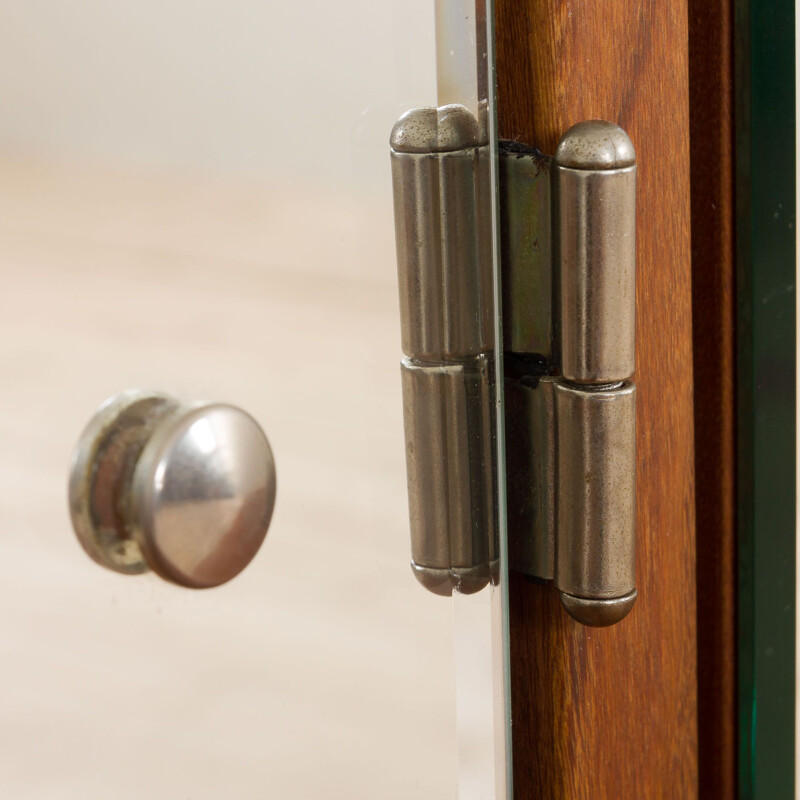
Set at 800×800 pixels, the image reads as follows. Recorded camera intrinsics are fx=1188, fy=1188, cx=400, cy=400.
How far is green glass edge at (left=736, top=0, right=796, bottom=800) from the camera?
0.48 m

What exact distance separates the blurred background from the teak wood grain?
0.05 m

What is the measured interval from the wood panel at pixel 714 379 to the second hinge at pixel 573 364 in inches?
4.1

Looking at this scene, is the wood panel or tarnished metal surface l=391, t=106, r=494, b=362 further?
the wood panel

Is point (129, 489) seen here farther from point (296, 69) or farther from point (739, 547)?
point (739, 547)

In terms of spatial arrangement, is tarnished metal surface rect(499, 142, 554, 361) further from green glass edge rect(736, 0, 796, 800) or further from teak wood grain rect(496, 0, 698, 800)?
green glass edge rect(736, 0, 796, 800)

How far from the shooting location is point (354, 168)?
37 centimetres

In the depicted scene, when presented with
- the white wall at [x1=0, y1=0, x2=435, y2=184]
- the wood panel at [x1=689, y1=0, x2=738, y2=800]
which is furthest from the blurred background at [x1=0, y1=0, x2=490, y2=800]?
the wood panel at [x1=689, y1=0, x2=738, y2=800]

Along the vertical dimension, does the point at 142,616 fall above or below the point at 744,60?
below

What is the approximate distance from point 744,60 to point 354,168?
0.66ft

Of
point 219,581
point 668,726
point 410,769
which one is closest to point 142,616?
point 219,581

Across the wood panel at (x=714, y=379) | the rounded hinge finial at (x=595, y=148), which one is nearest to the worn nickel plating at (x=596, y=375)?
the rounded hinge finial at (x=595, y=148)

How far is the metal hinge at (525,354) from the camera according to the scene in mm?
384

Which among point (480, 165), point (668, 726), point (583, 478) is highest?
point (480, 165)

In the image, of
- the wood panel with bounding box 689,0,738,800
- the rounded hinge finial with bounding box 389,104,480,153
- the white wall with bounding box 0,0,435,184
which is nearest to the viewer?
the white wall with bounding box 0,0,435,184
